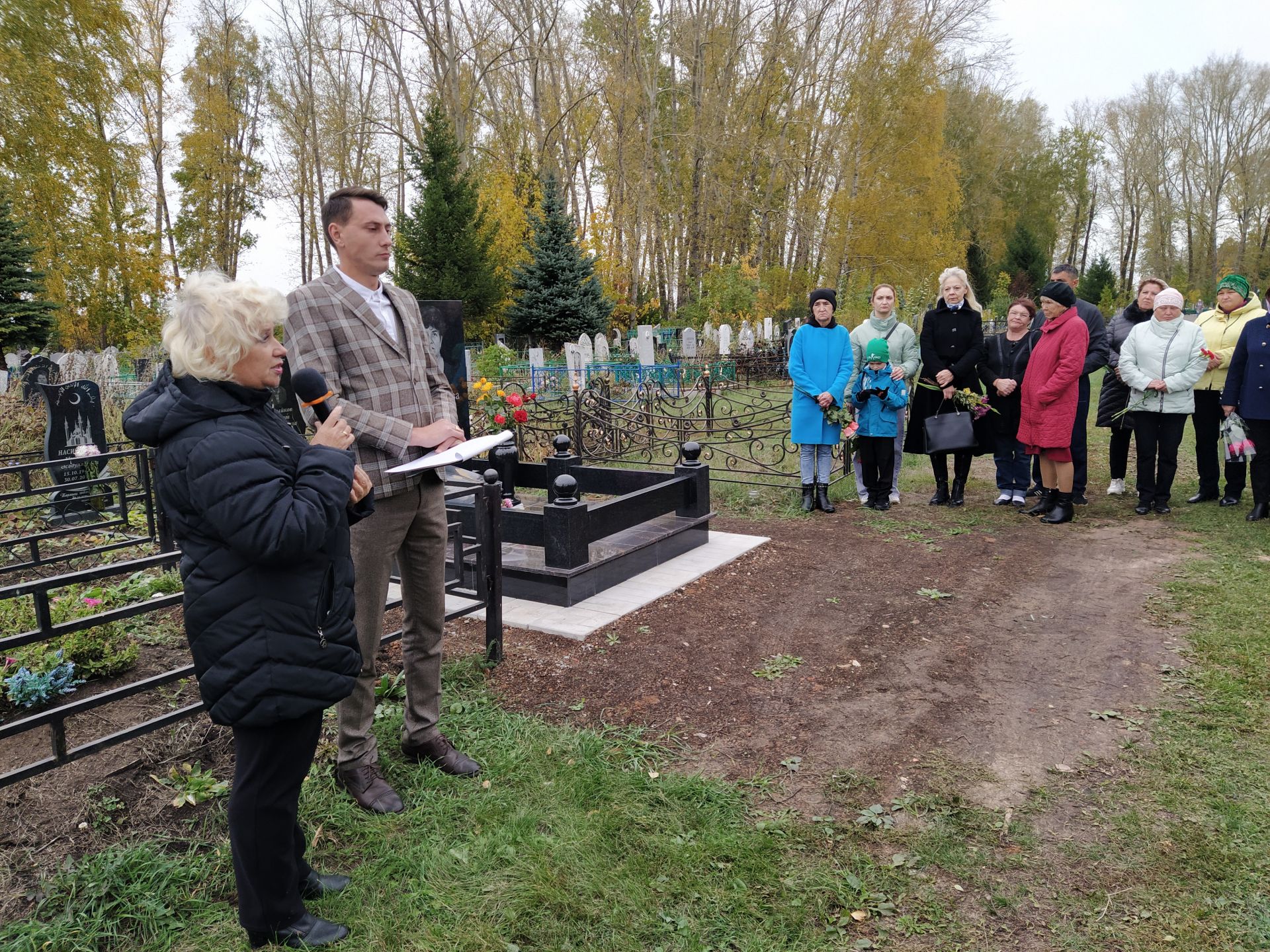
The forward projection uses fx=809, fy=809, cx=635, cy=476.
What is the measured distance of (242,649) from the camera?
199 cm

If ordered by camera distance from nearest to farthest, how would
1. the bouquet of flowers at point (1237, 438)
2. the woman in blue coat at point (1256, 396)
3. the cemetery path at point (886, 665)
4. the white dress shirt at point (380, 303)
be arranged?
the white dress shirt at point (380, 303), the cemetery path at point (886, 665), the woman in blue coat at point (1256, 396), the bouquet of flowers at point (1237, 438)

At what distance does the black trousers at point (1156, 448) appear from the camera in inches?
283

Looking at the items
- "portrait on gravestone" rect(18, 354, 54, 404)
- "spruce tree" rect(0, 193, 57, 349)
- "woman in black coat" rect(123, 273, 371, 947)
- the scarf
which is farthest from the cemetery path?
"spruce tree" rect(0, 193, 57, 349)

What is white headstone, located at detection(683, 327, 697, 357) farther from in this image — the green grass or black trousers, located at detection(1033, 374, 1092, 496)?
the green grass

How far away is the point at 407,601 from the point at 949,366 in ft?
20.7

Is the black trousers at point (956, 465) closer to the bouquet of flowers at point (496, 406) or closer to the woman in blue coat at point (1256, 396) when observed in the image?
the woman in blue coat at point (1256, 396)

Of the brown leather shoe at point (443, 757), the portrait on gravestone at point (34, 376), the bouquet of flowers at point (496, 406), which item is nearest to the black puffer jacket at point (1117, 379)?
the bouquet of flowers at point (496, 406)

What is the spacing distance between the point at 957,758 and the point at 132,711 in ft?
12.2

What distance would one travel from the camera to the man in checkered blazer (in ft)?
9.31

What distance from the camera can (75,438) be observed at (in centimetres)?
851

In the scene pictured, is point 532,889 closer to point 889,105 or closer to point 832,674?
point 832,674

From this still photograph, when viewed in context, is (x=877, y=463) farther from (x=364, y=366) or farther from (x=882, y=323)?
(x=364, y=366)

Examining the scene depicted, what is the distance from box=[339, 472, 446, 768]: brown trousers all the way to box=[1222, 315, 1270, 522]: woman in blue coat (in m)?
7.09

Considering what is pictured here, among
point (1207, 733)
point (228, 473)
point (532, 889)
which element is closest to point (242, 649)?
point (228, 473)
